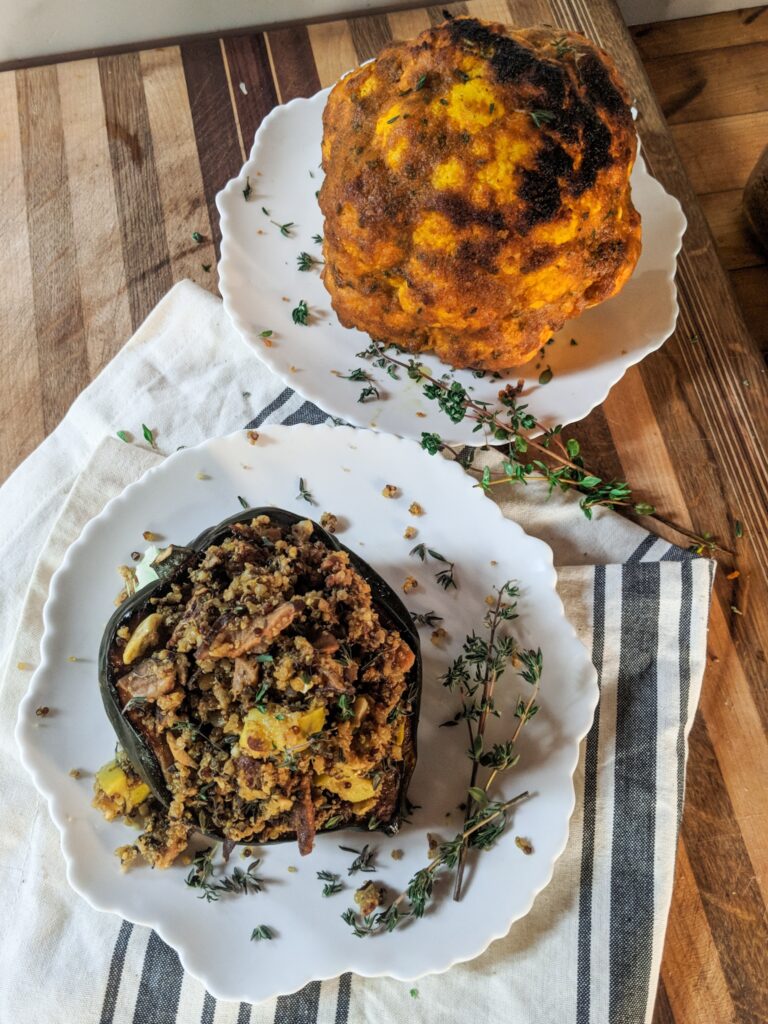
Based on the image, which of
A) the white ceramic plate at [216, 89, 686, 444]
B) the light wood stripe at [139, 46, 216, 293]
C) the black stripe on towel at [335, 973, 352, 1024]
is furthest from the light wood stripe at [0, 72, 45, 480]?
the black stripe on towel at [335, 973, 352, 1024]

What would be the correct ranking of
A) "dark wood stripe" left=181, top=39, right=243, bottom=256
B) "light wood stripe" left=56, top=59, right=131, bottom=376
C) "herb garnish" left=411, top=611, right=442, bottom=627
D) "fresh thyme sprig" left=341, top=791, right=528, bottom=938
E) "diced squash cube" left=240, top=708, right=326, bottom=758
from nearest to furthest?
"diced squash cube" left=240, top=708, right=326, bottom=758
"fresh thyme sprig" left=341, top=791, right=528, bottom=938
"herb garnish" left=411, top=611, right=442, bottom=627
"light wood stripe" left=56, top=59, right=131, bottom=376
"dark wood stripe" left=181, top=39, right=243, bottom=256

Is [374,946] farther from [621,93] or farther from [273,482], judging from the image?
[621,93]

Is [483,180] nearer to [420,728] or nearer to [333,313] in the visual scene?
[333,313]

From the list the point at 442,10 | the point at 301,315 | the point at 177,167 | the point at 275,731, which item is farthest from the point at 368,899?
the point at 442,10

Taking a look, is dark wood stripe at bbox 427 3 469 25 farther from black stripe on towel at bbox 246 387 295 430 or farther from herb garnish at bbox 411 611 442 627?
herb garnish at bbox 411 611 442 627

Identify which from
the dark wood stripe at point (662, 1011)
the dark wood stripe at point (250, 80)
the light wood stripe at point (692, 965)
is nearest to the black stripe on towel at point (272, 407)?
the dark wood stripe at point (250, 80)

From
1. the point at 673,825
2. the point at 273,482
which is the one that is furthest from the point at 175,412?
the point at 673,825

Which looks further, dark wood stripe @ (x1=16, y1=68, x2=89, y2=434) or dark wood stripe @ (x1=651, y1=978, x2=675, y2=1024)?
dark wood stripe @ (x1=16, y1=68, x2=89, y2=434)
